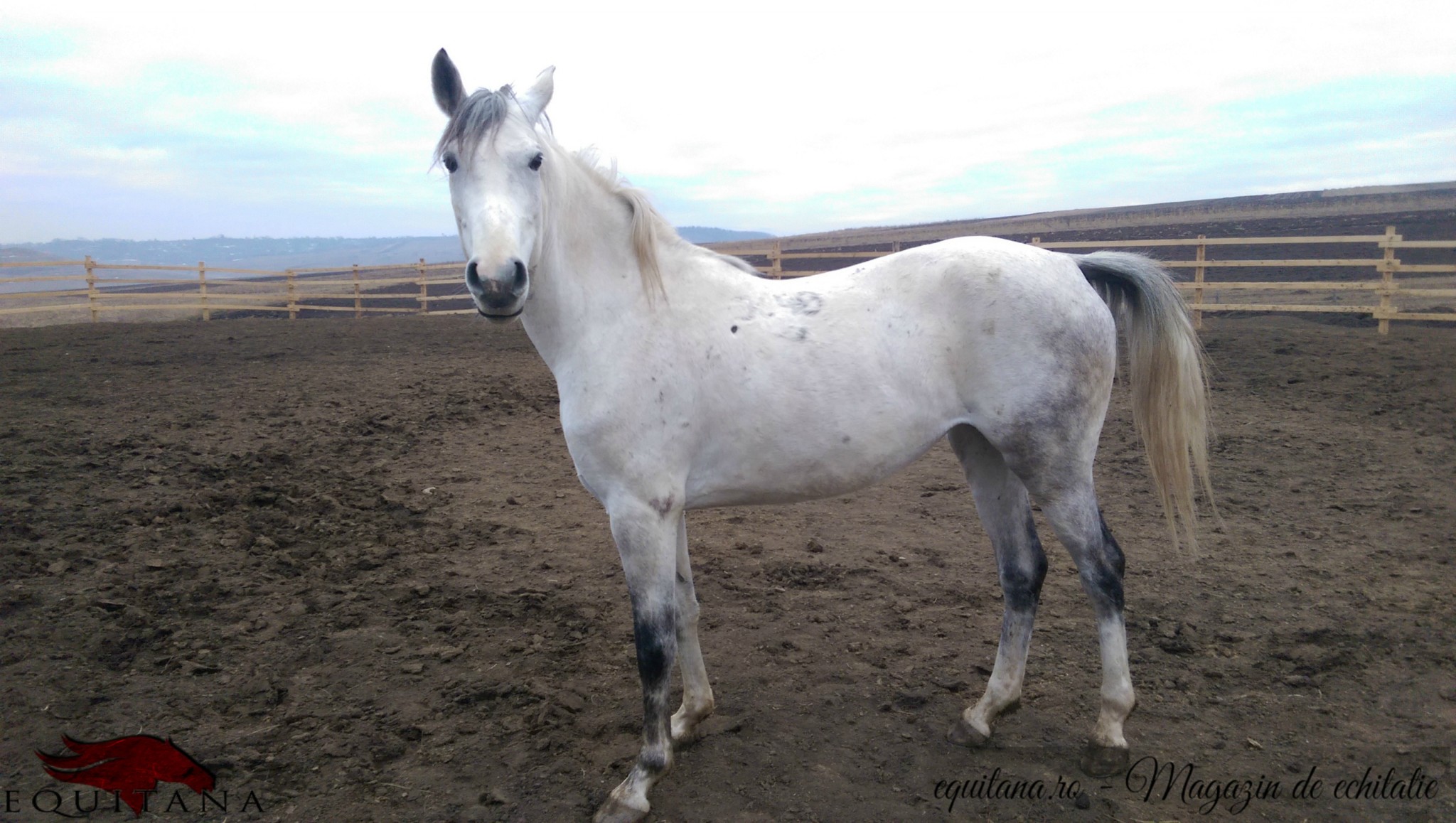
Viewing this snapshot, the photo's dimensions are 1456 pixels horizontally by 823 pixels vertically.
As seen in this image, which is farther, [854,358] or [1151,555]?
[1151,555]

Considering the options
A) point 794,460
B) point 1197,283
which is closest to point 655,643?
point 794,460

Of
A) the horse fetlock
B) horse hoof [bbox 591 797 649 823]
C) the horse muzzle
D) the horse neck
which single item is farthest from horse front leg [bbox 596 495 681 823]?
the horse muzzle

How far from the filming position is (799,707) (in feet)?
9.91

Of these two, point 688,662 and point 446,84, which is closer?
point 446,84

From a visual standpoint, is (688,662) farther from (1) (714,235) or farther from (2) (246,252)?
(2) (246,252)

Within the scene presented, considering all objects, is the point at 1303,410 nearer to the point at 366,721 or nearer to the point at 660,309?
the point at 660,309

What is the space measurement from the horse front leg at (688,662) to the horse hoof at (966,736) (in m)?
0.94

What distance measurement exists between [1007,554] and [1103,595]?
385 millimetres

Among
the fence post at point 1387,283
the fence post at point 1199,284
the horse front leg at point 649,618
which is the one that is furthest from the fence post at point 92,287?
the fence post at point 1387,283

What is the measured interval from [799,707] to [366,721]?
5.61 feet

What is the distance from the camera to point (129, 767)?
254cm

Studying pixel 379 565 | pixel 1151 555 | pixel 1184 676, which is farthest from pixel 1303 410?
pixel 379 565

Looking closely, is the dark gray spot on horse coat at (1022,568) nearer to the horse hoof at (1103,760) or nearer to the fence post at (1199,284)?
the horse hoof at (1103,760)

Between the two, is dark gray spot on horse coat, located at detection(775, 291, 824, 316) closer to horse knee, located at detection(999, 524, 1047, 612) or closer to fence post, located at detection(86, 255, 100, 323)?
horse knee, located at detection(999, 524, 1047, 612)
